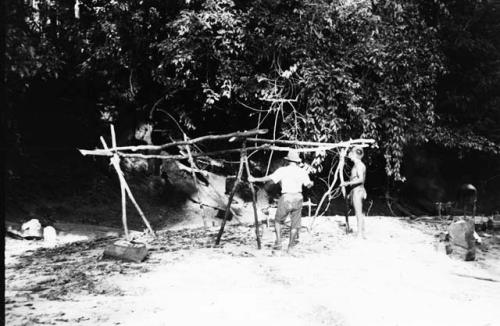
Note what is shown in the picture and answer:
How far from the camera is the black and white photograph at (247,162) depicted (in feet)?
18.7

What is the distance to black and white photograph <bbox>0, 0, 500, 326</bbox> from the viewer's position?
5711mm

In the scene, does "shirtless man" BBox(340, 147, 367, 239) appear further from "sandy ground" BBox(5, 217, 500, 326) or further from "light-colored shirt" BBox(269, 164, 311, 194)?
"light-colored shirt" BBox(269, 164, 311, 194)

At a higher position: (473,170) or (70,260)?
(473,170)

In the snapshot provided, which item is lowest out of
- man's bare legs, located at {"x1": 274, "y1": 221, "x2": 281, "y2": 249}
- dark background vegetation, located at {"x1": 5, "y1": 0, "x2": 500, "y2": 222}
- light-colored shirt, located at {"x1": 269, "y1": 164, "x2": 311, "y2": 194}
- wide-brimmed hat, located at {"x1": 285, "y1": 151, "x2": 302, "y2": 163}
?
man's bare legs, located at {"x1": 274, "y1": 221, "x2": 281, "y2": 249}

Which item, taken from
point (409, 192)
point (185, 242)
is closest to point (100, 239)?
point (185, 242)

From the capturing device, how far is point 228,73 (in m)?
12.1

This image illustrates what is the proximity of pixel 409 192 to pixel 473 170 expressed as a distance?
300 centimetres

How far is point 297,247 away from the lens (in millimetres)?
8539

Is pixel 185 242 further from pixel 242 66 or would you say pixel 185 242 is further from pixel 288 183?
pixel 242 66

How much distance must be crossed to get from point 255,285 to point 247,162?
3072 mm

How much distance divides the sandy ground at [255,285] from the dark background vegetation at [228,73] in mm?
4219

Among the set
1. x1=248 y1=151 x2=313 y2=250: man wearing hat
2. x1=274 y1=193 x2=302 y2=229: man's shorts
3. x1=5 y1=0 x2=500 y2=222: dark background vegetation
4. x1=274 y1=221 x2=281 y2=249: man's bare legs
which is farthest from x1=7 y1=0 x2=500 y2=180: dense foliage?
x1=274 y1=221 x2=281 y2=249: man's bare legs

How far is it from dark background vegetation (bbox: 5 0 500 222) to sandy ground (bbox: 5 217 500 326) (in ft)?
13.8

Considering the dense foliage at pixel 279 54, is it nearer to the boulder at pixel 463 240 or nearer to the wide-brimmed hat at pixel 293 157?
the wide-brimmed hat at pixel 293 157
